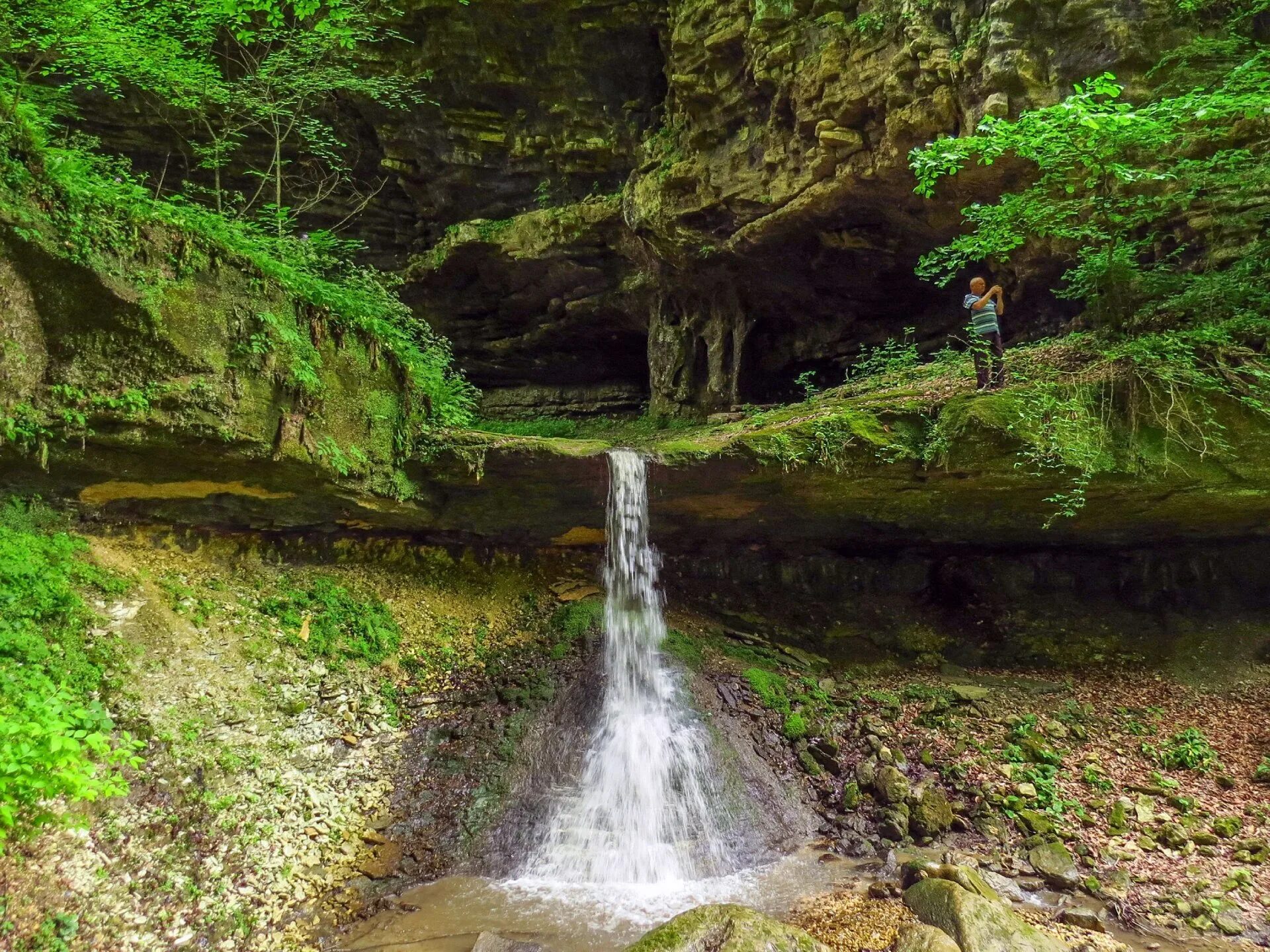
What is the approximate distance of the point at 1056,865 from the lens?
469cm

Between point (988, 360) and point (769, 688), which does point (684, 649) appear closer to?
point (769, 688)

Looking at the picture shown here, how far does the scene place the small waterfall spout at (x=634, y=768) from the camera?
504 centimetres

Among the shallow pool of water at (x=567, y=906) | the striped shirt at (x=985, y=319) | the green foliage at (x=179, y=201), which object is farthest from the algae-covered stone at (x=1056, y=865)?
the green foliage at (x=179, y=201)

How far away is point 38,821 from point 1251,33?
12914 millimetres

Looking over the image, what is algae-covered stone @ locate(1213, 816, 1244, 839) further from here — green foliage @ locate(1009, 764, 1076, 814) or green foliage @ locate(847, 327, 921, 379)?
green foliage @ locate(847, 327, 921, 379)

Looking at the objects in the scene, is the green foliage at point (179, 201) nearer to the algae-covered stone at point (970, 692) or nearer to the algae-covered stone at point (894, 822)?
the algae-covered stone at point (894, 822)

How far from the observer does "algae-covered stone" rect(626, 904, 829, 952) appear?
346cm

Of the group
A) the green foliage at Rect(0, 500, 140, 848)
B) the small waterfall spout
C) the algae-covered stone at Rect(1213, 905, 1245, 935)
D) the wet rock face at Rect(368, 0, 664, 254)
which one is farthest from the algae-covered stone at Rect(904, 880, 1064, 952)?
the wet rock face at Rect(368, 0, 664, 254)

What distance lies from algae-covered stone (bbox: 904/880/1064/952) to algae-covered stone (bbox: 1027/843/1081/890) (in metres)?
1.01

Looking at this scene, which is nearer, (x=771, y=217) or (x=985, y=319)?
(x=985, y=319)

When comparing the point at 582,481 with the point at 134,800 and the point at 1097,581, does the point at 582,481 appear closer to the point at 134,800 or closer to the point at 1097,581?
the point at 134,800

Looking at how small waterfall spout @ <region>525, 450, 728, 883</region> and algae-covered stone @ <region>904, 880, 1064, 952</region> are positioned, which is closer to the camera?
algae-covered stone @ <region>904, 880, 1064, 952</region>

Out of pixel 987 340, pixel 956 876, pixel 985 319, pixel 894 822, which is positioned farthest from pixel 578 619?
pixel 985 319

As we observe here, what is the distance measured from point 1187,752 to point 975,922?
402cm
